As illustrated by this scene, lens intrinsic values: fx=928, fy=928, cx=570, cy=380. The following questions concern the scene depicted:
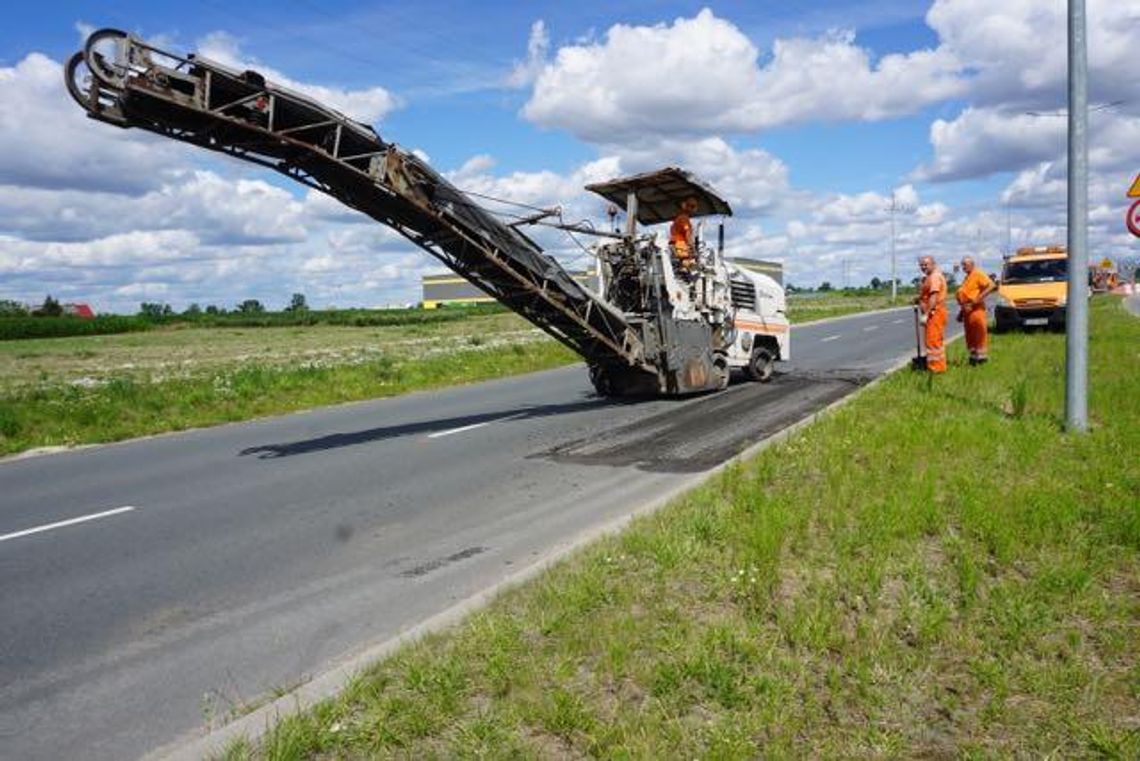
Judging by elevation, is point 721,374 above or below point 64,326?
below

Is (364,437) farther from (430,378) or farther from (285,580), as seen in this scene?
(430,378)

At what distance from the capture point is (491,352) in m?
26.4

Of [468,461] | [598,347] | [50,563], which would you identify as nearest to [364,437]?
[468,461]

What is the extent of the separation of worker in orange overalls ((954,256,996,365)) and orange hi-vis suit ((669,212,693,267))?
15.4 feet

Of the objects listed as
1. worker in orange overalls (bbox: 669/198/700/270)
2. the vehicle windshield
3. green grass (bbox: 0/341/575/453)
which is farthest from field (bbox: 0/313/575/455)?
the vehicle windshield

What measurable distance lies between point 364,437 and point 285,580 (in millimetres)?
6386

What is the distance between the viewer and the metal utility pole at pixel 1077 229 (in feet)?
29.8

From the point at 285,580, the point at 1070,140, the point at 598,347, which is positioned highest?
the point at 1070,140

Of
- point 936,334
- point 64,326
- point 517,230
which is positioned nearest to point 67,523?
point 517,230

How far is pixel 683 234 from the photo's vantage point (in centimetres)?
1496

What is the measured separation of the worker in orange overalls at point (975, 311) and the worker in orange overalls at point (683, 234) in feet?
15.3

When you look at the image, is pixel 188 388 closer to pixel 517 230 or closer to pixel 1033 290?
pixel 517 230

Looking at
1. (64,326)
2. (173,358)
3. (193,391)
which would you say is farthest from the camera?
(64,326)

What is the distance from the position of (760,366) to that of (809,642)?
512 inches
